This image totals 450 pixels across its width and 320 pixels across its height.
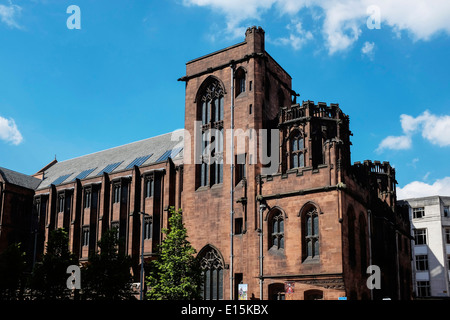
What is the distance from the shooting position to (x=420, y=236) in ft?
228

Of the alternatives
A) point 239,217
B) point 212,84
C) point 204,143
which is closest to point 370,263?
point 239,217

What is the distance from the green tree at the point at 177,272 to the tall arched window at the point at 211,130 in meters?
5.85

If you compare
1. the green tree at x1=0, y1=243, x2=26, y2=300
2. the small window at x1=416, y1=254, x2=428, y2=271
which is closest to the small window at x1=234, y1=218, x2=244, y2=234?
the green tree at x1=0, y1=243, x2=26, y2=300

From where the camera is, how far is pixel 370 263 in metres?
38.7

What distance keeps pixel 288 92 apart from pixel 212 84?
25.6ft

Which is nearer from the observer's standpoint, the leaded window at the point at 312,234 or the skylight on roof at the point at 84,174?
the leaded window at the point at 312,234

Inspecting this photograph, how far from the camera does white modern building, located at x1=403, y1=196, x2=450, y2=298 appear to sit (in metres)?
66.5

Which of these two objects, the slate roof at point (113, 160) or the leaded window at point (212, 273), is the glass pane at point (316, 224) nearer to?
the leaded window at point (212, 273)

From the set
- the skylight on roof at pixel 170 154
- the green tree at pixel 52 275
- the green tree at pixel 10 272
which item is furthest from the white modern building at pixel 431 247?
the green tree at pixel 10 272

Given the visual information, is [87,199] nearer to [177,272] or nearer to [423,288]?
[177,272]

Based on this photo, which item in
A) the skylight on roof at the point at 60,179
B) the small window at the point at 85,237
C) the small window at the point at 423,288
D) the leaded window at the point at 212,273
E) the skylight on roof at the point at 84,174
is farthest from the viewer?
the small window at the point at 423,288

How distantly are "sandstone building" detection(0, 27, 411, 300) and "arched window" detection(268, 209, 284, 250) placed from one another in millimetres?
75

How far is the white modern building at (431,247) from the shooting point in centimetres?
6650

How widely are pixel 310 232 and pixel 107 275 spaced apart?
16.4 m
